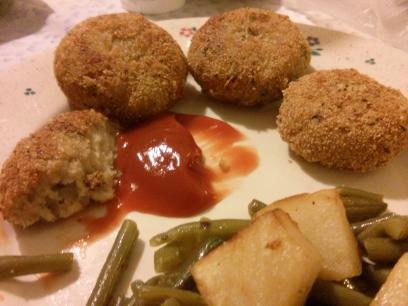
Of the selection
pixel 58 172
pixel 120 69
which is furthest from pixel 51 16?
pixel 58 172

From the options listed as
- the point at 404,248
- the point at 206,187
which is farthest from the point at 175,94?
the point at 404,248

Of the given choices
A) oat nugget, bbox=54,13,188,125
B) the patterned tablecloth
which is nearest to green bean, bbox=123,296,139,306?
oat nugget, bbox=54,13,188,125

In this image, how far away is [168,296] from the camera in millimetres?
1283

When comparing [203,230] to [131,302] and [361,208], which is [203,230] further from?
[361,208]

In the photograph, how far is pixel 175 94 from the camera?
2010 mm

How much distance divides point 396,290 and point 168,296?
1.90 feet

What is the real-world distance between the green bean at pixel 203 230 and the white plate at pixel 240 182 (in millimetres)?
98

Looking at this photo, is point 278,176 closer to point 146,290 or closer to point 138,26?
point 146,290

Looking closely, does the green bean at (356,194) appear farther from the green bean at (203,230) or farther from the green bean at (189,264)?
the green bean at (189,264)

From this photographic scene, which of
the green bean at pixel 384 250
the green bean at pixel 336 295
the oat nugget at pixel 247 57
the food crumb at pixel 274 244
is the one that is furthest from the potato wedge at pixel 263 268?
the oat nugget at pixel 247 57

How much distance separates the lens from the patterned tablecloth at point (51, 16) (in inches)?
109

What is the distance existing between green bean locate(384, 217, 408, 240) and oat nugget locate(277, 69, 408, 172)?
1.30 ft

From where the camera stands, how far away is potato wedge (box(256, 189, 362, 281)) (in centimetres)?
130

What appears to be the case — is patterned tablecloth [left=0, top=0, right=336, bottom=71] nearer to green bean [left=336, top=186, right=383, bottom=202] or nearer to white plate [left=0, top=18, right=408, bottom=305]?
white plate [left=0, top=18, right=408, bottom=305]
